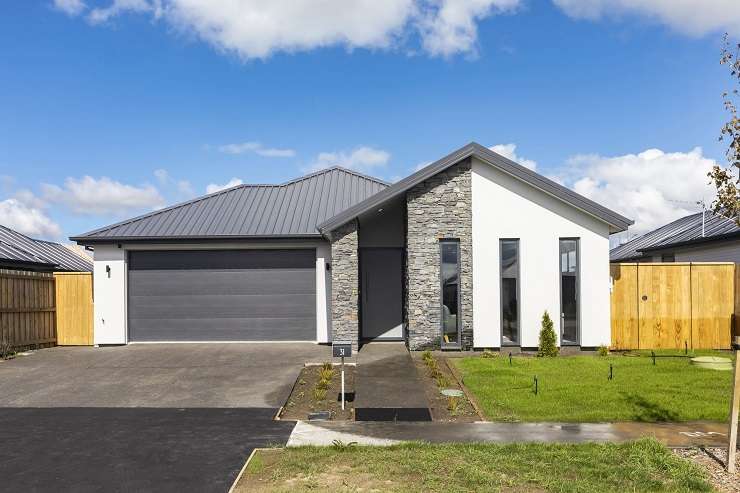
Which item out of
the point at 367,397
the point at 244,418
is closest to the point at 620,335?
the point at 367,397

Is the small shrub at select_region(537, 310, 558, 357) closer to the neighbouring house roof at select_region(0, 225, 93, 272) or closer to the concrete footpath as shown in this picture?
the concrete footpath

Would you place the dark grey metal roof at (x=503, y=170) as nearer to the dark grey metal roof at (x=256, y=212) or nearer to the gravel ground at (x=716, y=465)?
the dark grey metal roof at (x=256, y=212)

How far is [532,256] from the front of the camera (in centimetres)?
1432

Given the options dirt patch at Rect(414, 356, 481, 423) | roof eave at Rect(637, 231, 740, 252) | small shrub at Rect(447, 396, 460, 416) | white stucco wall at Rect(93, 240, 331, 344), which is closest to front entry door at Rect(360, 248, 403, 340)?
white stucco wall at Rect(93, 240, 331, 344)

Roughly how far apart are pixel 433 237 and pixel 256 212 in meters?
6.69

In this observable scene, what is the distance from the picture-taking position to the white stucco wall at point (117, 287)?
16641 mm

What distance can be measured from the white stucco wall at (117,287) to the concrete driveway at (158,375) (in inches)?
26.8

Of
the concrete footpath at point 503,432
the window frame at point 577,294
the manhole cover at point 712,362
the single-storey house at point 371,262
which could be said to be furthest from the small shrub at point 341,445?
the manhole cover at point 712,362

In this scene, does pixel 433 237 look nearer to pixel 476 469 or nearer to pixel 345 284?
pixel 345 284

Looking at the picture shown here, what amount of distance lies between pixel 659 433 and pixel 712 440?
626 mm

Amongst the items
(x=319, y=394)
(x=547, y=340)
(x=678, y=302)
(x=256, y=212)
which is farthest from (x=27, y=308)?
(x=678, y=302)

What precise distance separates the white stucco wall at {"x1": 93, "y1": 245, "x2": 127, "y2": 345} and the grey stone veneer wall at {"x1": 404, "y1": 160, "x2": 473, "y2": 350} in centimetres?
901

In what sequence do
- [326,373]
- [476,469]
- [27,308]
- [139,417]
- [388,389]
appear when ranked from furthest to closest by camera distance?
[27,308] < [326,373] < [388,389] < [139,417] < [476,469]

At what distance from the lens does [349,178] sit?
20875 millimetres
